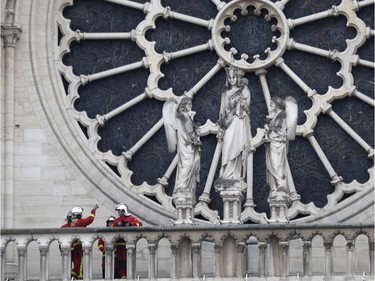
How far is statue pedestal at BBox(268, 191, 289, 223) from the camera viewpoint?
3303 cm

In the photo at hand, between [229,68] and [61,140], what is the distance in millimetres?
2981

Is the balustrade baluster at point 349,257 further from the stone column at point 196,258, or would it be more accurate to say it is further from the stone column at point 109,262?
the stone column at point 109,262

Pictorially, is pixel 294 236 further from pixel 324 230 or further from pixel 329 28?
pixel 329 28

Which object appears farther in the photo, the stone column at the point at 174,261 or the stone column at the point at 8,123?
the stone column at the point at 8,123

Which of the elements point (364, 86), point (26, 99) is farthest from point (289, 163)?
point (26, 99)

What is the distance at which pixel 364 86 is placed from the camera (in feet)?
116

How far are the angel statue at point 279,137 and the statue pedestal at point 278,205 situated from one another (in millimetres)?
58

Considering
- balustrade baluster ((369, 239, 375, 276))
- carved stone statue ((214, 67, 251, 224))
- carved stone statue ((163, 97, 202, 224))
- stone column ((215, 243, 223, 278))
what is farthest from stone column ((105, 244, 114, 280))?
balustrade baluster ((369, 239, 375, 276))

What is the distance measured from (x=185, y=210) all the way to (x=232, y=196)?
623 mm

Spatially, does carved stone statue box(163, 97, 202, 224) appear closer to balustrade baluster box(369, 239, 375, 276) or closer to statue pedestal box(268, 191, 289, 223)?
statue pedestal box(268, 191, 289, 223)

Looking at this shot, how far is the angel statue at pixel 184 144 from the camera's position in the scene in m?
33.1

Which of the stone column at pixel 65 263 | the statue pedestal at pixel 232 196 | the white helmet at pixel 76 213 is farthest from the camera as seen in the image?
the white helmet at pixel 76 213

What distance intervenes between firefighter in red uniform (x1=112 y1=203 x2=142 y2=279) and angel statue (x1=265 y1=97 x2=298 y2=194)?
1.86 meters

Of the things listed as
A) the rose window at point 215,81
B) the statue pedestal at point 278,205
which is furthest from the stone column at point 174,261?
the rose window at point 215,81
